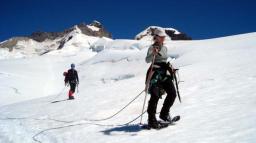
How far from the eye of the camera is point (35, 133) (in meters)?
10.9

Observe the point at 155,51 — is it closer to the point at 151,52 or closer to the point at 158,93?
the point at 151,52

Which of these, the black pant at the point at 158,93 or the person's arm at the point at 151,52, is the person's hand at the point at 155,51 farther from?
the black pant at the point at 158,93

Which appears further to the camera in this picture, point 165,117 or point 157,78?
point 165,117

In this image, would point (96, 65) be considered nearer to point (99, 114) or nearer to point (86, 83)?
point (86, 83)

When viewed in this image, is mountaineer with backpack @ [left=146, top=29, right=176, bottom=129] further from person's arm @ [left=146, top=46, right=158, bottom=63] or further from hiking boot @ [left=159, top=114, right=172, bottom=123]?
hiking boot @ [left=159, top=114, right=172, bottom=123]

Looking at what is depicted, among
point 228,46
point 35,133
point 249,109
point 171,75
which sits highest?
point 228,46

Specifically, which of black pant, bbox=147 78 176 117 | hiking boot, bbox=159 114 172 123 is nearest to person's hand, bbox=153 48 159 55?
black pant, bbox=147 78 176 117

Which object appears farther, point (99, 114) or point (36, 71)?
point (36, 71)

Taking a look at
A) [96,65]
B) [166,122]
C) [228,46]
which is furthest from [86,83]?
[166,122]

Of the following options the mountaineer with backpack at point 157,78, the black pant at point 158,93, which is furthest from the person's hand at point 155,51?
the black pant at point 158,93

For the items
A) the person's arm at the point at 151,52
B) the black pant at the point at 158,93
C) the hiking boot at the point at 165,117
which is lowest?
the hiking boot at the point at 165,117

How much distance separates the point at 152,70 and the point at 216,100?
11.2ft

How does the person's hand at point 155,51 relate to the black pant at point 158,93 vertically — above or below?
above

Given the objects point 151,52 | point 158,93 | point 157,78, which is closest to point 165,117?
point 158,93
